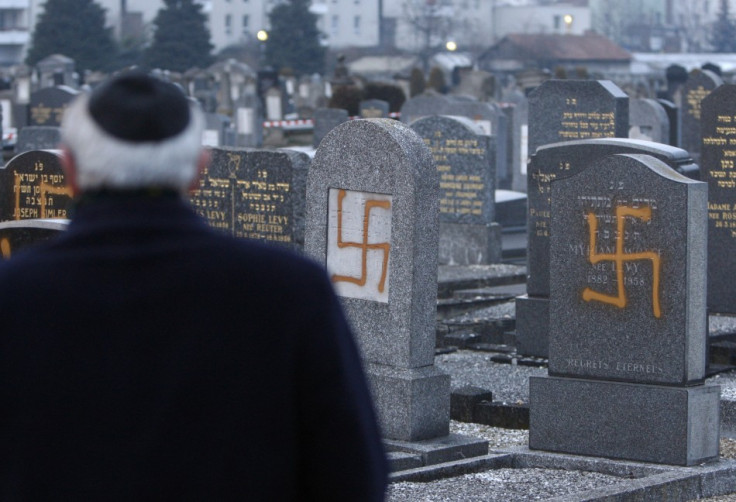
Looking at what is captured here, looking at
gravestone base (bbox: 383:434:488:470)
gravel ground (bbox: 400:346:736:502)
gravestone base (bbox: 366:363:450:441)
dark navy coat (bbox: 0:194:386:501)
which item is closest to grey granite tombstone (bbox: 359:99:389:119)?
gravel ground (bbox: 400:346:736:502)

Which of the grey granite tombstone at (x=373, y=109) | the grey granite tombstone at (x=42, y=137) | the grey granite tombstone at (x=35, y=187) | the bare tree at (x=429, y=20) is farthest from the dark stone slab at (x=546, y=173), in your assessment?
the bare tree at (x=429, y=20)

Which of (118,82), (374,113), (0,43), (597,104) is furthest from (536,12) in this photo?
(118,82)

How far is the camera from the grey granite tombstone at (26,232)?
801 centimetres

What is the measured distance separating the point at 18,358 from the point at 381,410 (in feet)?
18.6

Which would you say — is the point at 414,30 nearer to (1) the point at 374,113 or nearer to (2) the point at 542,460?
(1) the point at 374,113

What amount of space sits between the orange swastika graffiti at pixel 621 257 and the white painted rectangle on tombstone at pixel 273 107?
1278 inches

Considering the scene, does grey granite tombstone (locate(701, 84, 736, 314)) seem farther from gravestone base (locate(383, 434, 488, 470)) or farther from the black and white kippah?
the black and white kippah

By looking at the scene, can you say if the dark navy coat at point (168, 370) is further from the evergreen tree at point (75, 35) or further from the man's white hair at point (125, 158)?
the evergreen tree at point (75, 35)

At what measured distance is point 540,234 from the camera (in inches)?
439

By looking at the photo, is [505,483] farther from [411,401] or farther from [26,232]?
[26,232]

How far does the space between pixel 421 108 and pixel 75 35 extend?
47539 millimetres

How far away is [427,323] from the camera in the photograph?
7.95m

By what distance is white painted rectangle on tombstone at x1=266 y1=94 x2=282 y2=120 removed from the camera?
1564 inches

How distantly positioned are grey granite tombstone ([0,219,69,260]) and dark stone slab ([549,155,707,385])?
2.62 meters
